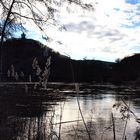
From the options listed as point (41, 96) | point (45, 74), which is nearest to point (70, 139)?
point (41, 96)

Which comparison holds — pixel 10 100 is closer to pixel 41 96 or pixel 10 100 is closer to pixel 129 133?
pixel 129 133

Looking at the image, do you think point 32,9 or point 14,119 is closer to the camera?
point 14,119

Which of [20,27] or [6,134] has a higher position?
[20,27]

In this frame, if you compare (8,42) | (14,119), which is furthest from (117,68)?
(14,119)

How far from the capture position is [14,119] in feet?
25.9

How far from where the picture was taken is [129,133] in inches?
453

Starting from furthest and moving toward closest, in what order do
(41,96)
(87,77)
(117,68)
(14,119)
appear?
(117,68)
(87,77)
(14,119)
(41,96)

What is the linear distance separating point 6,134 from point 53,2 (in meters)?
7.31

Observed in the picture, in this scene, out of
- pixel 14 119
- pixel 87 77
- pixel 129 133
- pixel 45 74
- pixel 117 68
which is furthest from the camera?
pixel 117 68

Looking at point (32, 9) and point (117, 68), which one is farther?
point (117, 68)

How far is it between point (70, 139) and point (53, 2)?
4683 mm

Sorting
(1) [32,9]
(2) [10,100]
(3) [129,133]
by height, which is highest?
(1) [32,9]

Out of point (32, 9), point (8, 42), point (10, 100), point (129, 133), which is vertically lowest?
point (129, 133)

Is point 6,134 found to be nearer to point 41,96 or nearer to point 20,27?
point 41,96
